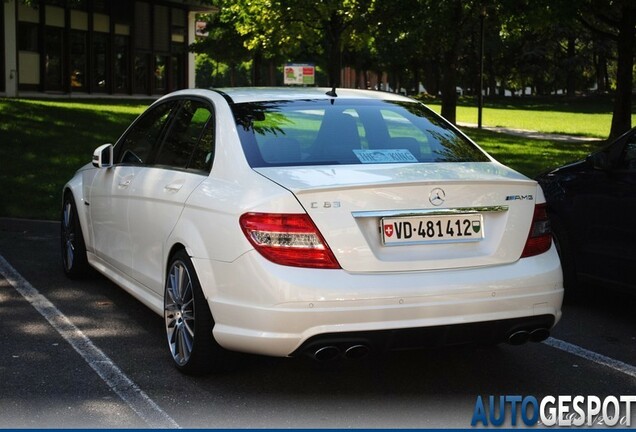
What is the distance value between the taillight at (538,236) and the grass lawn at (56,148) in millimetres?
7614

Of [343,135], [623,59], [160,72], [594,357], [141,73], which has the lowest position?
[594,357]

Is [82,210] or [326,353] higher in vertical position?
[82,210]

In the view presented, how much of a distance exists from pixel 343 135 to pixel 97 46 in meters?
38.3

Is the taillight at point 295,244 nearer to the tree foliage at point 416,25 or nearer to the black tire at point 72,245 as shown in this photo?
the black tire at point 72,245

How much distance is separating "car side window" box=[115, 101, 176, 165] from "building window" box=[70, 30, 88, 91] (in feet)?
113

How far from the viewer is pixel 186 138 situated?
612cm

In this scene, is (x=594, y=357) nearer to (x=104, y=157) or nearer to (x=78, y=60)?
(x=104, y=157)

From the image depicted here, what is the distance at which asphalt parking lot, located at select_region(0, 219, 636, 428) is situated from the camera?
479 cm

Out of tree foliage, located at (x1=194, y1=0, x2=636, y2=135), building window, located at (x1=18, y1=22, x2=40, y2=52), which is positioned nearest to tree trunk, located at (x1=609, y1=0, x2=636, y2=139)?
tree foliage, located at (x1=194, y1=0, x2=636, y2=135)

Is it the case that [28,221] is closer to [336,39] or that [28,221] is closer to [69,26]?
[336,39]

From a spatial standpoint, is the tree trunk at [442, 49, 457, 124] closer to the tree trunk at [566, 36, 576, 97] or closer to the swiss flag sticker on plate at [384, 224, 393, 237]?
the swiss flag sticker on plate at [384, 224, 393, 237]

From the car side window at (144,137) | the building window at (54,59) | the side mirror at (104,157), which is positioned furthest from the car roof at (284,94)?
the building window at (54,59)

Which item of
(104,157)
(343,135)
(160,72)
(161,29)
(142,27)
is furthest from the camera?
(160,72)

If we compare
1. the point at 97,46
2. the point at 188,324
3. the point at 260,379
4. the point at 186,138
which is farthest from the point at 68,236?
the point at 97,46
